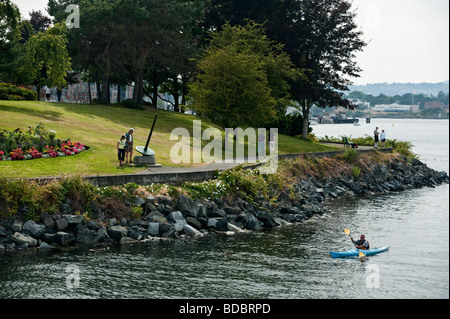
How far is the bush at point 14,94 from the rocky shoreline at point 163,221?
29.6 meters

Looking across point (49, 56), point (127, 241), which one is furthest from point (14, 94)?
point (127, 241)

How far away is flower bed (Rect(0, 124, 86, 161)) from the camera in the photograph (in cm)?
2953

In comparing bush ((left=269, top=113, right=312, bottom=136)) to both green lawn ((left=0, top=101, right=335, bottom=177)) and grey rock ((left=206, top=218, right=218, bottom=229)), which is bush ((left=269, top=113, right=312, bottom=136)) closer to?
green lawn ((left=0, top=101, right=335, bottom=177))

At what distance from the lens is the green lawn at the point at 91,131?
28.4 metres

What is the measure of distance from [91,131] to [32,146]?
1021cm

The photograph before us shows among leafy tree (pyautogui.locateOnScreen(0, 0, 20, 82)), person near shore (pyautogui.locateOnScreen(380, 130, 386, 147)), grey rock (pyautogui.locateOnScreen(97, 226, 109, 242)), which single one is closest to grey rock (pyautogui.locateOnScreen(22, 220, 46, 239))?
grey rock (pyautogui.locateOnScreen(97, 226, 109, 242))

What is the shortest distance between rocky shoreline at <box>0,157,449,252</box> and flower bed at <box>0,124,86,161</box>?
6671 millimetres

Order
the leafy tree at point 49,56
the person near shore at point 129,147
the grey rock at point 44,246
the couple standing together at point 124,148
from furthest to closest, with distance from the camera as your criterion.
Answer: the leafy tree at point 49,56 < the couple standing together at point 124,148 < the person near shore at point 129,147 < the grey rock at point 44,246

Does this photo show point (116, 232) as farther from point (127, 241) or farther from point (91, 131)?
point (91, 131)

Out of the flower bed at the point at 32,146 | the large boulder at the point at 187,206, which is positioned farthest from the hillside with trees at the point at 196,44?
the large boulder at the point at 187,206

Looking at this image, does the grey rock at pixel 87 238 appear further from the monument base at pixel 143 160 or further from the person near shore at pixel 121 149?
the monument base at pixel 143 160

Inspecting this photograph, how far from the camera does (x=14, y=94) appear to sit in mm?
54688
